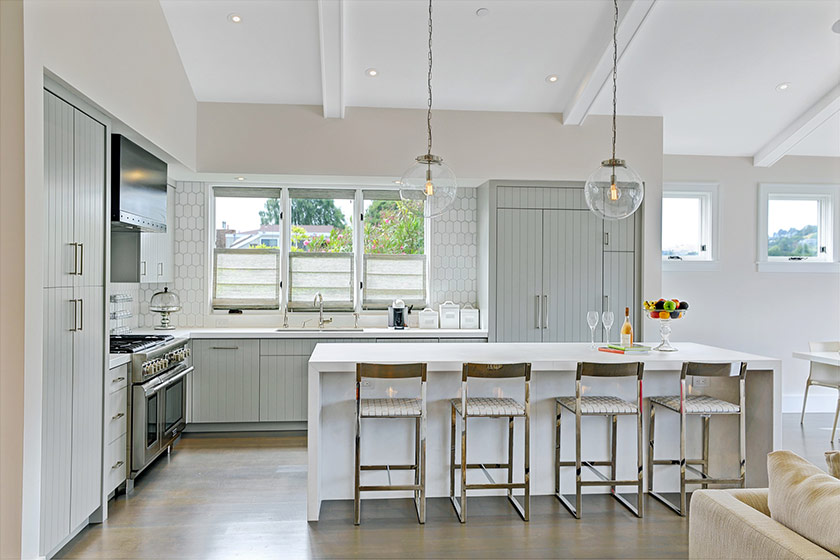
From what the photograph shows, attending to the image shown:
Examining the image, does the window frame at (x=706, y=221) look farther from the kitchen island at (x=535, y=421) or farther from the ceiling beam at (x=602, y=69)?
the kitchen island at (x=535, y=421)

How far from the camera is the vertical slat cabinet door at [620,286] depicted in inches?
219

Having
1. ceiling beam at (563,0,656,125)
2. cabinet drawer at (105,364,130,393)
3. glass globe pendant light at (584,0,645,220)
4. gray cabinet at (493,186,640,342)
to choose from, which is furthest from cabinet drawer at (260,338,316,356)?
ceiling beam at (563,0,656,125)

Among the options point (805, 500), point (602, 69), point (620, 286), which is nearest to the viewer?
point (805, 500)

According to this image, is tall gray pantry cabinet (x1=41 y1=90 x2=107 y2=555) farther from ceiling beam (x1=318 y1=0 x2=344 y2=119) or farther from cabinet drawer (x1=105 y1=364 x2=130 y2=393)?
ceiling beam (x1=318 y1=0 x2=344 y2=119)

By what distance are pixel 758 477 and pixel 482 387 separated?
195 cm

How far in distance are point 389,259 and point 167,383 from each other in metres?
2.68

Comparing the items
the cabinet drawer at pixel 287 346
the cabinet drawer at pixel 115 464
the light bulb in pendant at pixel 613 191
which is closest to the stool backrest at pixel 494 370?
the light bulb in pendant at pixel 613 191

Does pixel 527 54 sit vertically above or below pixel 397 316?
above

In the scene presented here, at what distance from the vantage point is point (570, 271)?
5.55 metres

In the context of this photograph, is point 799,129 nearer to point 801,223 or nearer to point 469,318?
point 801,223

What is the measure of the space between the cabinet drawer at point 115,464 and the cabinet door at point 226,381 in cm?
150

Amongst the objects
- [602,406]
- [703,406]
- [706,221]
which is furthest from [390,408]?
[706,221]

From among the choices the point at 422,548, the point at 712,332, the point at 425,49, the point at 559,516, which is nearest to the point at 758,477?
the point at 559,516

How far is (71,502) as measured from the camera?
118 inches
